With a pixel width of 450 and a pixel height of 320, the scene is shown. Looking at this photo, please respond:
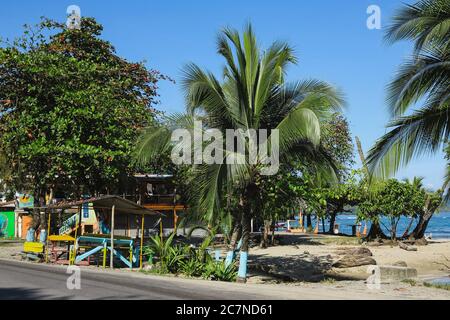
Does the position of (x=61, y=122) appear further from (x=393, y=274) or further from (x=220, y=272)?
(x=393, y=274)

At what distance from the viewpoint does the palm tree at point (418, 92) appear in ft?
39.8

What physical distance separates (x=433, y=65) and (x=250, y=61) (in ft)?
17.9

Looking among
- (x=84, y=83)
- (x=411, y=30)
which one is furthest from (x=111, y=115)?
(x=411, y=30)

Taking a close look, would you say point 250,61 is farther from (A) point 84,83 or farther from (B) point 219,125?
(A) point 84,83

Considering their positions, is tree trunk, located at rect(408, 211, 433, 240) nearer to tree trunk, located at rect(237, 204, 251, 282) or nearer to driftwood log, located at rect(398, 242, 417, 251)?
driftwood log, located at rect(398, 242, 417, 251)

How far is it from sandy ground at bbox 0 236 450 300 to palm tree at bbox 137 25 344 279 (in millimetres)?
2745

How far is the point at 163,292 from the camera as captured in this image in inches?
476

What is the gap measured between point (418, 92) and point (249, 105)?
5227mm

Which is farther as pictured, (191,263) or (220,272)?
(191,263)

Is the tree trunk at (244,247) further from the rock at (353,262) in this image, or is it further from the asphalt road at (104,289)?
the rock at (353,262)
